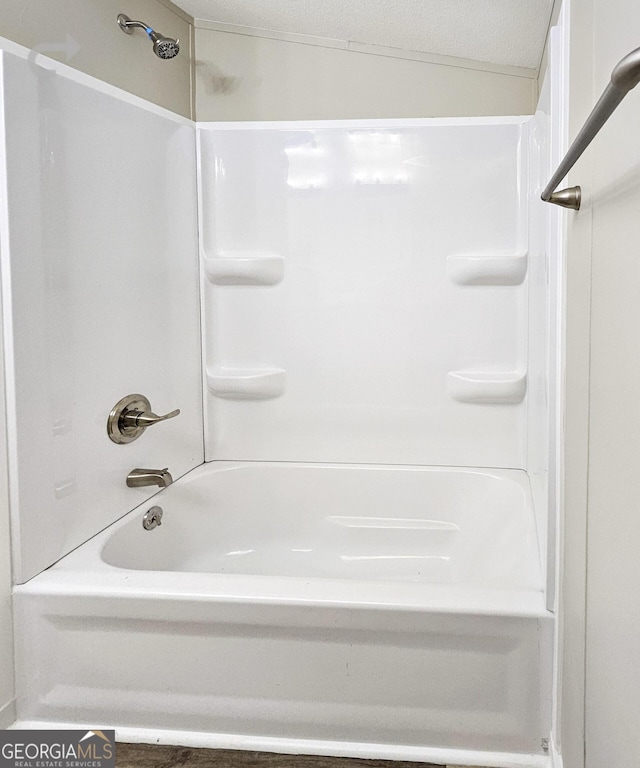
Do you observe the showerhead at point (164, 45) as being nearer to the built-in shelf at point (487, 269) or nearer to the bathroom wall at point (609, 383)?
the built-in shelf at point (487, 269)

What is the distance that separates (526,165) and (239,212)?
0.98m

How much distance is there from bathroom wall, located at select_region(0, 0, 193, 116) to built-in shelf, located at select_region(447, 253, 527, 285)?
3.60 feet

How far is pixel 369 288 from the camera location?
7.74 feet

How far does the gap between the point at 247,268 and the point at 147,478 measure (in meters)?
0.82

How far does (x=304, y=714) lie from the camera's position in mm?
1477

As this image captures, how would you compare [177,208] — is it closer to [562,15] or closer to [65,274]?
[65,274]

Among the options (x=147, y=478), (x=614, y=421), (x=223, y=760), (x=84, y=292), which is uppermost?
(x=84, y=292)

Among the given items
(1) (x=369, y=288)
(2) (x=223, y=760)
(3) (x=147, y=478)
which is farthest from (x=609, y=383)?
(1) (x=369, y=288)

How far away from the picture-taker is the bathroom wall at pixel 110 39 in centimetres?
160

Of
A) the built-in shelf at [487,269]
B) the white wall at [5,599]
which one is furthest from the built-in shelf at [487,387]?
the white wall at [5,599]

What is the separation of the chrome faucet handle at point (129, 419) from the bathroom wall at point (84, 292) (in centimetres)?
2

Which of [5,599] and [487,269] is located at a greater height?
[487,269]

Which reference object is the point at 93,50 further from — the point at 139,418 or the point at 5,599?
the point at 5,599

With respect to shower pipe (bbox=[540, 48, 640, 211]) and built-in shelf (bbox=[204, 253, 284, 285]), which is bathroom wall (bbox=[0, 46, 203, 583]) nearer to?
built-in shelf (bbox=[204, 253, 284, 285])
